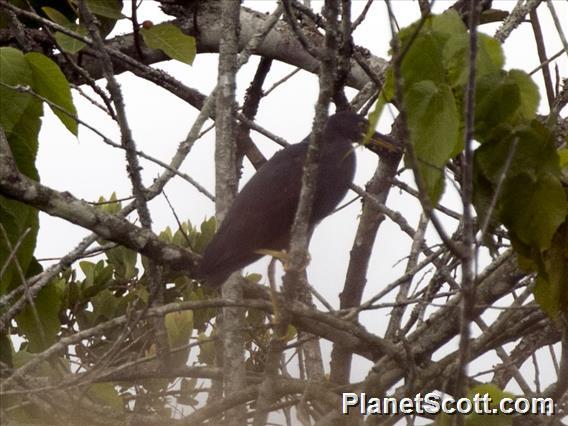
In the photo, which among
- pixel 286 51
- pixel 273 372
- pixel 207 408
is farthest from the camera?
pixel 286 51

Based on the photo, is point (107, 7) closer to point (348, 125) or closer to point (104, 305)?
point (104, 305)

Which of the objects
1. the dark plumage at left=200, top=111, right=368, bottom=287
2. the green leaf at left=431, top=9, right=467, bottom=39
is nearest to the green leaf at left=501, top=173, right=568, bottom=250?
the green leaf at left=431, top=9, right=467, bottom=39

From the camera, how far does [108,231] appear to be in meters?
3.00

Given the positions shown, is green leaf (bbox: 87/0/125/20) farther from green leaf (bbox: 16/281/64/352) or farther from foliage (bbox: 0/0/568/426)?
green leaf (bbox: 16/281/64/352)

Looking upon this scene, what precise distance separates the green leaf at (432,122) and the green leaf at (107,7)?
149cm

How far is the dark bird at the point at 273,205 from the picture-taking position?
389 centimetres

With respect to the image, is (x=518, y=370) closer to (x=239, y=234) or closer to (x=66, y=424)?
(x=239, y=234)

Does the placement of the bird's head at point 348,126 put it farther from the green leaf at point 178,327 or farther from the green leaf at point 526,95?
the green leaf at point 526,95

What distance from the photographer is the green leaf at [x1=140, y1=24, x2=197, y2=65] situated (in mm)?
3305

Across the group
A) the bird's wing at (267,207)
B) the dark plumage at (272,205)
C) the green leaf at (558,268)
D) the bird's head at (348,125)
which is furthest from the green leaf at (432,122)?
the bird's head at (348,125)

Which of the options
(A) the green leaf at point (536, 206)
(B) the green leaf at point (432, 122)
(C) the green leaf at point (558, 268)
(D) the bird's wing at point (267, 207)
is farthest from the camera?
(D) the bird's wing at point (267, 207)

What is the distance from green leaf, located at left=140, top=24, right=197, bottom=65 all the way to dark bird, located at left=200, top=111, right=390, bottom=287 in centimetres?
70

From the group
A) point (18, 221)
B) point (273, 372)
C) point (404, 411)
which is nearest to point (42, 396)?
point (18, 221)

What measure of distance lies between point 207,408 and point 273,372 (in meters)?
0.30
